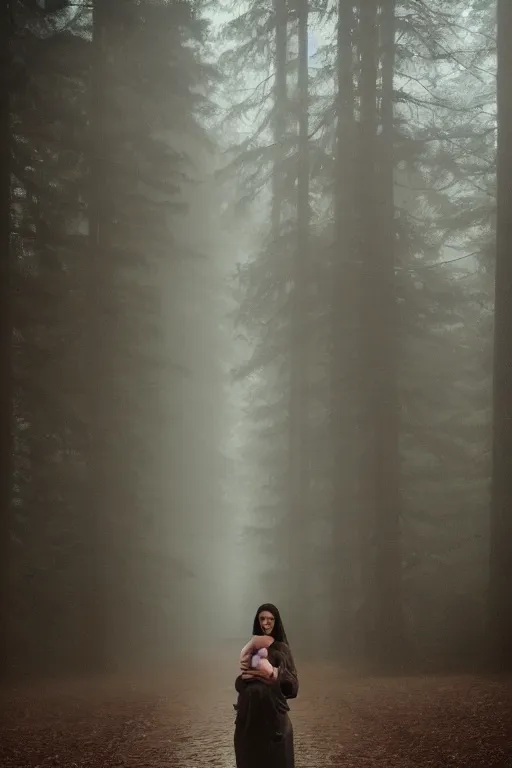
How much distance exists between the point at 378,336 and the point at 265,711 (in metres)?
9.71

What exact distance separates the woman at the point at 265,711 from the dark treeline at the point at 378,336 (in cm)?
749

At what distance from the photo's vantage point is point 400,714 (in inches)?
→ 383

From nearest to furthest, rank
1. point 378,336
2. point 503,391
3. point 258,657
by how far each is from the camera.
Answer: point 258,657 < point 503,391 < point 378,336

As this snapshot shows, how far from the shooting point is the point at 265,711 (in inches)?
232

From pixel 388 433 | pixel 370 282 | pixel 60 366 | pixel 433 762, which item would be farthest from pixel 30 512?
pixel 433 762

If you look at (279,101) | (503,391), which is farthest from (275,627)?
(279,101)

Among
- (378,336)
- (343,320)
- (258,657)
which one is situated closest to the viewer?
(258,657)

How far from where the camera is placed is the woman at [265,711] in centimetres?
588

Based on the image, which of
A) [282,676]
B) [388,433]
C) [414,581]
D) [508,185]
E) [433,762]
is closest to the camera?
[282,676]

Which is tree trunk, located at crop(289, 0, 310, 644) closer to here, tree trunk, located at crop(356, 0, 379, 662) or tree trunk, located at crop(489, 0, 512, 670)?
tree trunk, located at crop(356, 0, 379, 662)

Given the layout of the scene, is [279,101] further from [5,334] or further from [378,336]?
[5,334]

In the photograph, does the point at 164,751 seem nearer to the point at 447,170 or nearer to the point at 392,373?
the point at 392,373

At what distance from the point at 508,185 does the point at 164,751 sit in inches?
400

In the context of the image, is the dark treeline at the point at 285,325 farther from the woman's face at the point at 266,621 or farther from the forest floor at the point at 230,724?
the woman's face at the point at 266,621
